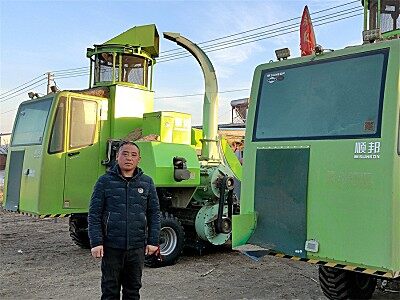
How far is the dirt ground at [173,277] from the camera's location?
614 centimetres

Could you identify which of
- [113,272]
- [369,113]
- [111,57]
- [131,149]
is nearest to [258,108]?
[369,113]

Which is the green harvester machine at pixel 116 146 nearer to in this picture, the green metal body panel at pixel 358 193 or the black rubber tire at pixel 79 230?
the black rubber tire at pixel 79 230

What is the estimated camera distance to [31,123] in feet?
28.3

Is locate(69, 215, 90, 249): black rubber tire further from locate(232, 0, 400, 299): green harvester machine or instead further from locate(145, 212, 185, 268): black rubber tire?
locate(232, 0, 400, 299): green harvester machine

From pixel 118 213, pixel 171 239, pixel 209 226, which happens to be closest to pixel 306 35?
pixel 118 213

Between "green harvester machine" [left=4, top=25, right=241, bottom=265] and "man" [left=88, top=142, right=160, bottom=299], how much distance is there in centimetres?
342

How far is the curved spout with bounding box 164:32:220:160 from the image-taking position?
9.30 meters

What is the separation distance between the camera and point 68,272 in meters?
7.45

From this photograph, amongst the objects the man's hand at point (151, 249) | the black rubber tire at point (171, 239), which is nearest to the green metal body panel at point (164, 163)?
the black rubber tire at point (171, 239)

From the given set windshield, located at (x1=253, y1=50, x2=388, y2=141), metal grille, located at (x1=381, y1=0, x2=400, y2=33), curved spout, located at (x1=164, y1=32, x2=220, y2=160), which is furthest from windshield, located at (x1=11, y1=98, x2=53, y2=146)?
metal grille, located at (x1=381, y1=0, x2=400, y2=33)

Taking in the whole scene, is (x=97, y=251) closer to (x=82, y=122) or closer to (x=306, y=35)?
(x=306, y=35)

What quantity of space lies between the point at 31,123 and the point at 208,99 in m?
3.22

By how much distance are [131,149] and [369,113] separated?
2.13m

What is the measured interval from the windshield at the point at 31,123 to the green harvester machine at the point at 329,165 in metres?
4.16
